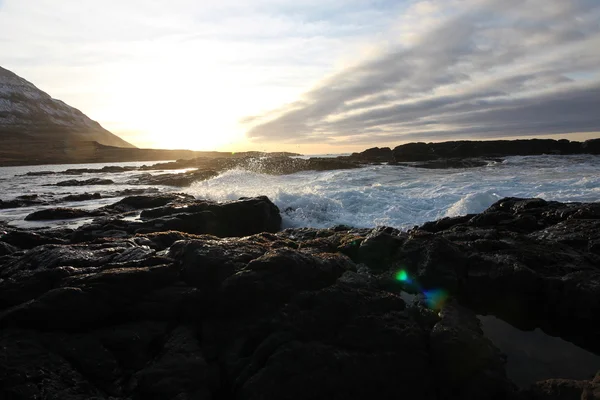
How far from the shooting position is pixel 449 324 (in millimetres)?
5414

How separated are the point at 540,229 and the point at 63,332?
12244mm

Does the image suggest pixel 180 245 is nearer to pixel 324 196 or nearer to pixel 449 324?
pixel 449 324

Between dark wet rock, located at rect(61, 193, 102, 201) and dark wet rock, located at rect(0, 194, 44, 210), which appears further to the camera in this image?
dark wet rock, located at rect(61, 193, 102, 201)

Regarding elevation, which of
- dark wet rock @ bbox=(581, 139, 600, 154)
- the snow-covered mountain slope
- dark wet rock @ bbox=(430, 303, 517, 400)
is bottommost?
dark wet rock @ bbox=(430, 303, 517, 400)

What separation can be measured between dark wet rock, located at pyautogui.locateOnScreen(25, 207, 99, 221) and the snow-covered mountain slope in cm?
14218

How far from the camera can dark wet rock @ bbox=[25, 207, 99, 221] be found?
1716 cm

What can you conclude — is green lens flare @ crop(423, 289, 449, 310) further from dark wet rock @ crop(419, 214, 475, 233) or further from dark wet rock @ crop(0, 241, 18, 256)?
dark wet rock @ crop(0, 241, 18, 256)

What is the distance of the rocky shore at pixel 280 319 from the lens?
4.39m

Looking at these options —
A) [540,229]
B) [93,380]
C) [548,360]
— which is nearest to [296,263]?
[93,380]

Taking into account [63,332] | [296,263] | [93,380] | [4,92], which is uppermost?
[4,92]

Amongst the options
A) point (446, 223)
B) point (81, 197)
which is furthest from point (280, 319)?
point (81, 197)

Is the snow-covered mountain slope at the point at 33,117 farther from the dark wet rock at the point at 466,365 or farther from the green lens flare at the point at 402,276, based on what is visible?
the dark wet rock at the point at 466,365

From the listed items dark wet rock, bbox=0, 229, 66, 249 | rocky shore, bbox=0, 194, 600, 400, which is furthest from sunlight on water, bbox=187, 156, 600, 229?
dark wet rock, bbox=0, 229, 66, 249

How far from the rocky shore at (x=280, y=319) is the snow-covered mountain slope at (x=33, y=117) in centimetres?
15773
